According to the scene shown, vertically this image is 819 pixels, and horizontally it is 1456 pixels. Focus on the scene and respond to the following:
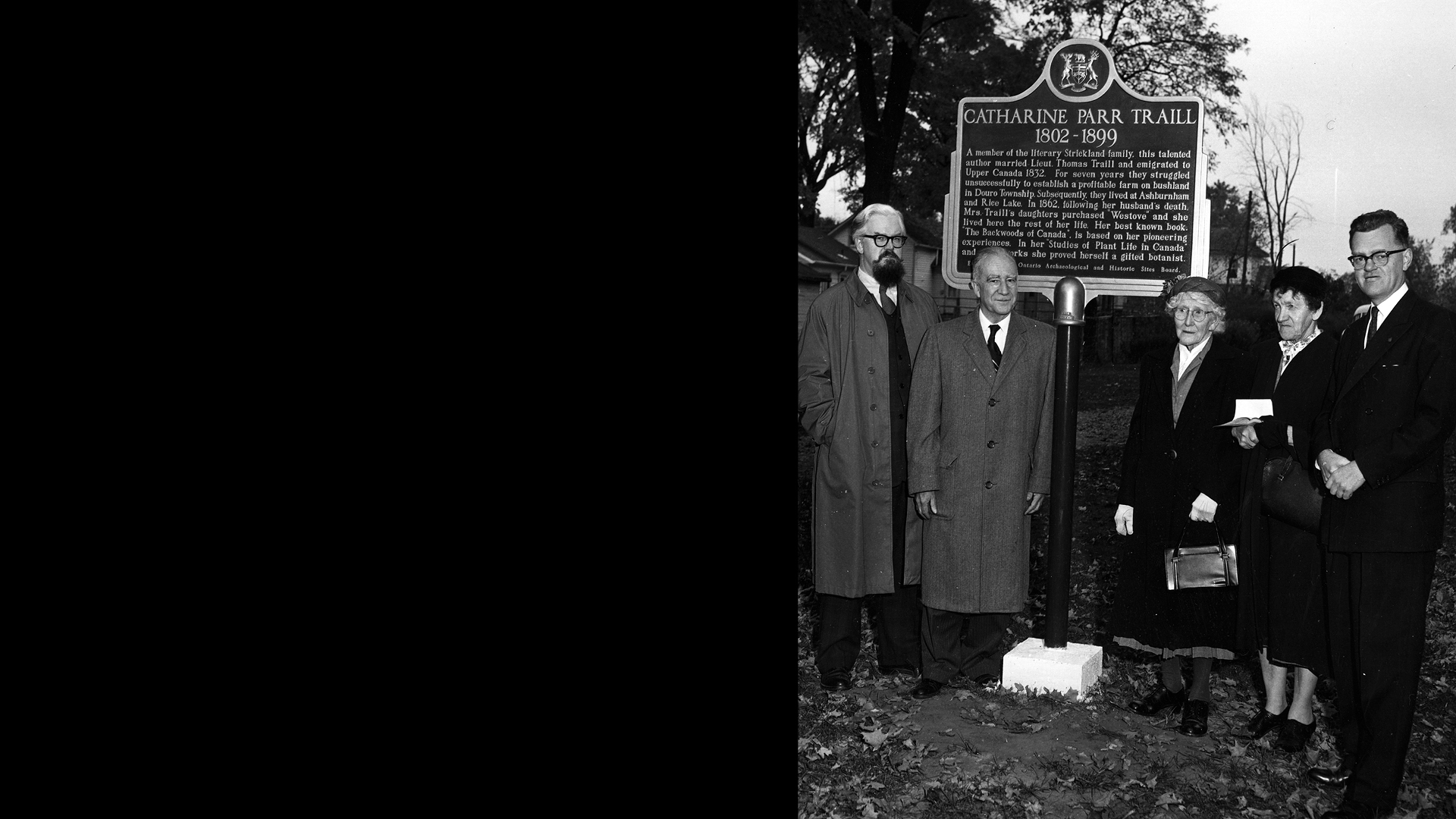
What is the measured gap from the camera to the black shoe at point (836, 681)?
226 inches

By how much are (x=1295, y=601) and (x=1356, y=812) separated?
2.86 ft

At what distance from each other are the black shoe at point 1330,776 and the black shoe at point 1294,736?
33 centimetres

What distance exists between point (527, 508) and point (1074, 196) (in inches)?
219

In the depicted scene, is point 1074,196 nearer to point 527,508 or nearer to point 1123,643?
point 1123,643

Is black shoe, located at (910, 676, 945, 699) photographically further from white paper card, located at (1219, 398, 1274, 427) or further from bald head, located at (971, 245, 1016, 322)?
white paper card, located at (1219, 398, 1274, 427)

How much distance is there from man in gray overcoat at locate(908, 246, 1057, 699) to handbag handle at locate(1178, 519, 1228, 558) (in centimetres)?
79

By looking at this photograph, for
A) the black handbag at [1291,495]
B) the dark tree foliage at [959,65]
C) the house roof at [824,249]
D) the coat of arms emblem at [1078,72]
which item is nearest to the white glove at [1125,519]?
the black handbag at [1291,495]

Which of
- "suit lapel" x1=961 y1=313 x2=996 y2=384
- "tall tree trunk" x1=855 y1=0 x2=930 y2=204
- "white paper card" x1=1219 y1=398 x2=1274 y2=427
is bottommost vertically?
"white paper card" x1=1219 y1=398 x2=1274 y2=427

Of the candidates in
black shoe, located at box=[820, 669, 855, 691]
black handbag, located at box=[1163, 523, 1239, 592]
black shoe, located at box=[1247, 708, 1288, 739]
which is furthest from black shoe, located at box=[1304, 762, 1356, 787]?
black shoe, located at box=[820, 669, 855, 691]

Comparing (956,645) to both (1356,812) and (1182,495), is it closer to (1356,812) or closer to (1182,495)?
(1182,495)

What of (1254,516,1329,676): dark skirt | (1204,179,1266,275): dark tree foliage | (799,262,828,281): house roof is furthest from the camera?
(1204,179,1266,275): dark tree foliage

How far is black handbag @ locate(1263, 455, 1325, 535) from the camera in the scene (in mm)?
4336

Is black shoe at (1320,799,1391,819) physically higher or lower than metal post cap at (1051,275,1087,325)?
lower

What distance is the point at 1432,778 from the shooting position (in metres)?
4.51
